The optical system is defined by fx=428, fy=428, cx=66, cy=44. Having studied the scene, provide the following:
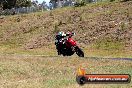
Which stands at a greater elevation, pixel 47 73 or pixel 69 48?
pixel 47 73

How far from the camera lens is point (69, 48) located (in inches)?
1220

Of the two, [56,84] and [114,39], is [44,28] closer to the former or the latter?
[114,39]

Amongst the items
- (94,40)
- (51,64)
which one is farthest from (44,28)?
(51,64)

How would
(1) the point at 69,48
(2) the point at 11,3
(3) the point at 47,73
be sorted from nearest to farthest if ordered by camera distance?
1. (3) the point at 47,73
2. (1) the point at 69,48
3. (2) the point at 11,3

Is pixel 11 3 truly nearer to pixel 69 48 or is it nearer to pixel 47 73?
pixel 69 48

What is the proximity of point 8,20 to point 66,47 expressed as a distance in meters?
39.3

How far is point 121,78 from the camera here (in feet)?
38.1

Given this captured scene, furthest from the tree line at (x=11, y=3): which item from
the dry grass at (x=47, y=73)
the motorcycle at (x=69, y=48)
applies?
the dry grass at (x=47, y=73)

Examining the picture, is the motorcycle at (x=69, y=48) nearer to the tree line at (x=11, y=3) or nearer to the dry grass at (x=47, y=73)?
the dry grass at (x=47, y=73)

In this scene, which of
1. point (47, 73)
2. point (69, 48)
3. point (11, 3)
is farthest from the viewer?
point (11, 3)

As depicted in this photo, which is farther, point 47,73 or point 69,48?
point 69,48

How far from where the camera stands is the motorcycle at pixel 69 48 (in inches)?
1202

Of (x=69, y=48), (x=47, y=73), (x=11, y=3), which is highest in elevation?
(x=47, y=73)

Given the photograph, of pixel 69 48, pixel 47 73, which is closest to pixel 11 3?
pixel 69 48
